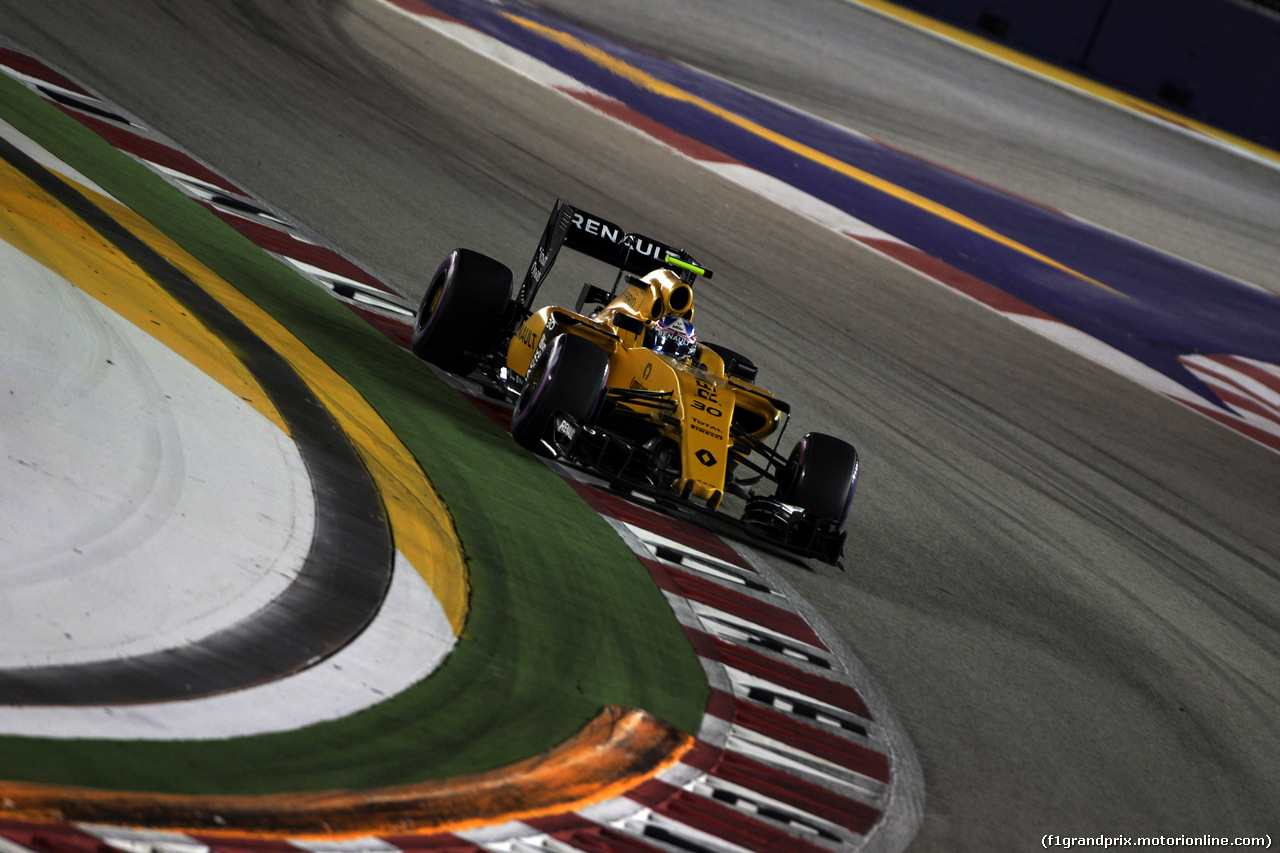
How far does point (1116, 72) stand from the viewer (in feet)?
99.5

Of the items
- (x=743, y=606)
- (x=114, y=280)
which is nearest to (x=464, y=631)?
(x=743, y=606)

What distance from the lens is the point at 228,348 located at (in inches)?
246

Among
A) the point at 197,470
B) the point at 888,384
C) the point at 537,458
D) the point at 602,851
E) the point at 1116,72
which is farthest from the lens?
the point at 1116,72

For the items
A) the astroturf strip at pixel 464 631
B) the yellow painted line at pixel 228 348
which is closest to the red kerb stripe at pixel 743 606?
the astroturf strip at pixel 464 631

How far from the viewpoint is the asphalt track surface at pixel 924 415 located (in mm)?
5738

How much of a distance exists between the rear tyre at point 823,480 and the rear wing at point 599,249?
1.51 metres

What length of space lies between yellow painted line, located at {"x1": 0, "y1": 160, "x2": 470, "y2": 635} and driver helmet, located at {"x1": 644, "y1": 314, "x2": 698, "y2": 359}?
5.63 ft

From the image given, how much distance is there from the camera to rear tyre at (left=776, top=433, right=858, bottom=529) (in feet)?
22.1

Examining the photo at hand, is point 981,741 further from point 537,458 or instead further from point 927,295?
point 927,295

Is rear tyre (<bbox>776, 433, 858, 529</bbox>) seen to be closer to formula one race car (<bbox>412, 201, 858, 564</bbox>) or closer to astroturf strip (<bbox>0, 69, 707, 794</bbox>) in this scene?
formula one race car (<bbox>412, 201, 858, 564</bbox>)

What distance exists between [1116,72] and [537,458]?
27.5 metres

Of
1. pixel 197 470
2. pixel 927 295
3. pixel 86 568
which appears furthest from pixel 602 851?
pixel 927 295

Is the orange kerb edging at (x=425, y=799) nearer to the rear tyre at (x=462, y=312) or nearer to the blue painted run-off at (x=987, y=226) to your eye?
the rear tyre at (x=462, y=312)

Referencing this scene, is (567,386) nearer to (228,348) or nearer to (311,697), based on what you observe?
(228,348)
